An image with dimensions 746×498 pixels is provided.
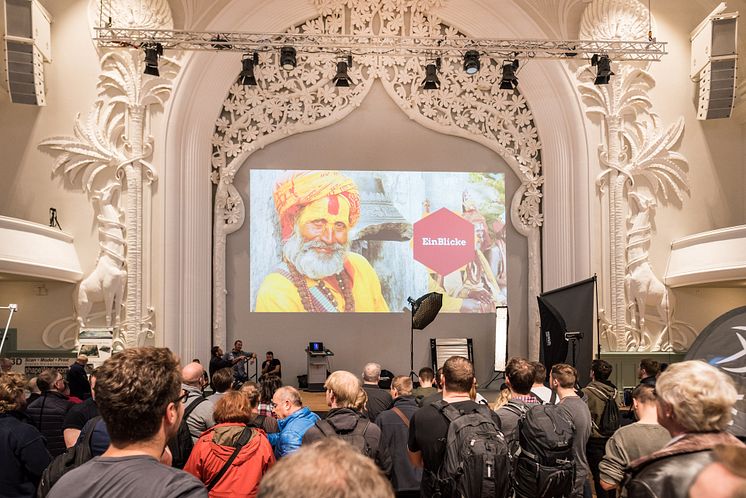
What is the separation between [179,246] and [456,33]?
621 cm

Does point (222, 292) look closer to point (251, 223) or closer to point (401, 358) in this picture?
point (251, 223)

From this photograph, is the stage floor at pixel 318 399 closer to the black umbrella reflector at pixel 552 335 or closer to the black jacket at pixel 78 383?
the black umbrella reflector at pixel 552 335

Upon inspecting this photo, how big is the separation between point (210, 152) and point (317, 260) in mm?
2643

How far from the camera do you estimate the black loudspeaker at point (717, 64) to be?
1141 cm

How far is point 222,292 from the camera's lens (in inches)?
485

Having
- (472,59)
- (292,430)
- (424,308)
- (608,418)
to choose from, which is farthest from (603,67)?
(292,430)

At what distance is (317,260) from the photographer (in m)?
12.5

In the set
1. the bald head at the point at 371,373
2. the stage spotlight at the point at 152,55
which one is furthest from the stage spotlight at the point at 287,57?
the bald head at the point at 371,373

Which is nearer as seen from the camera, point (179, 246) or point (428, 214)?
point (179, 246)

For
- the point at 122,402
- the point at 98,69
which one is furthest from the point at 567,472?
the point at 98,69

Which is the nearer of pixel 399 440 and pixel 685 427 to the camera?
pixel 685 427

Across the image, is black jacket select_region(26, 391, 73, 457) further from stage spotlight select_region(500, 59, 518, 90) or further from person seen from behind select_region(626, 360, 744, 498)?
stage spotlight select_region(500, 59, 518, 90)

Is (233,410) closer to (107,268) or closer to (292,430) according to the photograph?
(292,430)

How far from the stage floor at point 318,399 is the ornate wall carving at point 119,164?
2632mm
